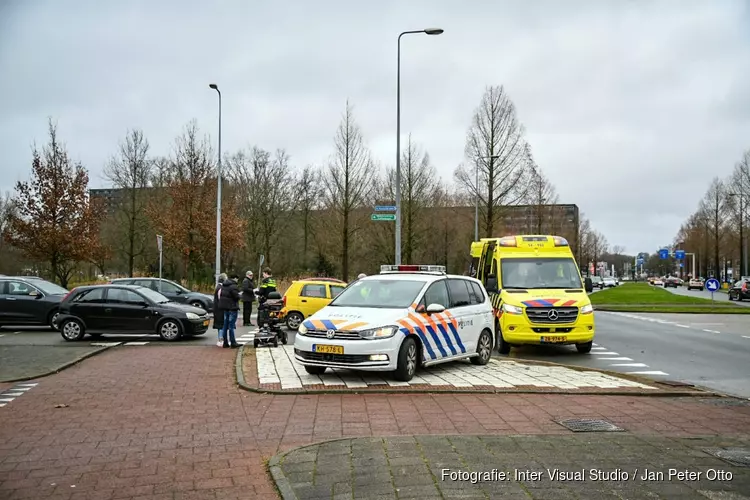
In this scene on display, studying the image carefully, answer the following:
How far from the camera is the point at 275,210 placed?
48.4 m

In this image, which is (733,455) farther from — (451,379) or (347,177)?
(347,177)

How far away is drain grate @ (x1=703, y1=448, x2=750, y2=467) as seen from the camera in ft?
18.3

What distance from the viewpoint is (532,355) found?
47.5 feet

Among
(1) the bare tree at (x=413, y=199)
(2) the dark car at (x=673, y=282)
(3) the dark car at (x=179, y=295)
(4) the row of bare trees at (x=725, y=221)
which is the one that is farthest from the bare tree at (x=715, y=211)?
(3) the dark car at (x=179, y=295)

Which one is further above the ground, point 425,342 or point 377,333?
point 377,333

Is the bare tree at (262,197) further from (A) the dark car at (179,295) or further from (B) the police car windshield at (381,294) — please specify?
(B) the police car windshield at (381,294)

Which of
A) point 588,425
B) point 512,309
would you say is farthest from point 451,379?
point 512,309

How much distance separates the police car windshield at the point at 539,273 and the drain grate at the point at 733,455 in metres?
8.74

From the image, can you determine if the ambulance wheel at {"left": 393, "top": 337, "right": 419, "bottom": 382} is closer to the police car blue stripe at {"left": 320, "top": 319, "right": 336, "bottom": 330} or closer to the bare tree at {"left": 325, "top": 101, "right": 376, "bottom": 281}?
the police car blue stripe at {"left": 320, "top": 319, "right": 336, "bottom": 330}

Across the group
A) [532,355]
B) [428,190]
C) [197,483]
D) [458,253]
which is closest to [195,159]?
[428,190]

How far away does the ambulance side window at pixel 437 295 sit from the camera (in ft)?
34.8

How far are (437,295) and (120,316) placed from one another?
9.19m

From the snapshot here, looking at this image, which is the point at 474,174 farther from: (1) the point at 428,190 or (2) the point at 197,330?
(2) the point at 197,330

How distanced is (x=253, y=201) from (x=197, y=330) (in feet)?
107
